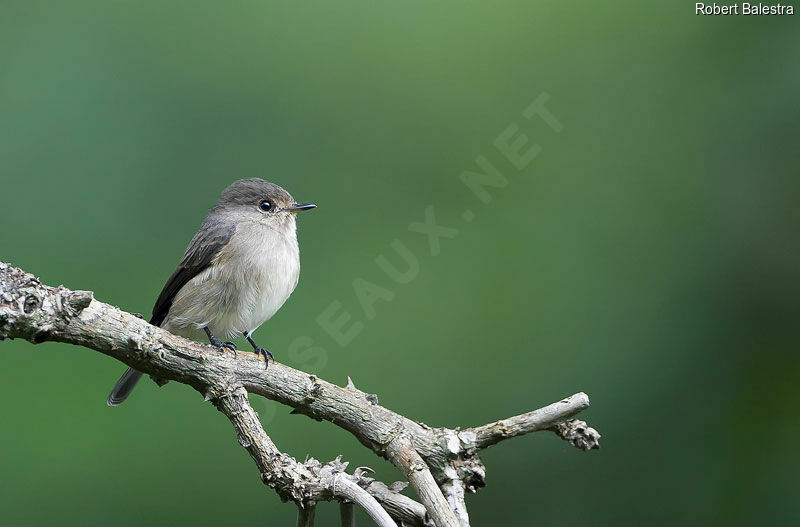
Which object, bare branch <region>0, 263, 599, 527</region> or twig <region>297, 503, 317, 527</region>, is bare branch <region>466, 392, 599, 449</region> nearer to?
bare branch <region>0, 263, 599, 527</region>

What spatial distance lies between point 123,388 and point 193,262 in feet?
1.90

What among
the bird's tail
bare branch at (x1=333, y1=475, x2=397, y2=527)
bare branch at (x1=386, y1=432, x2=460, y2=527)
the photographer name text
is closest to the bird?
the bird's tail

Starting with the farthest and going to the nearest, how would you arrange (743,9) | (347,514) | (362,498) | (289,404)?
(743,9) < (289,404) < (347,514) < (362,498)

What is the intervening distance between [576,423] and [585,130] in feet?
7.33

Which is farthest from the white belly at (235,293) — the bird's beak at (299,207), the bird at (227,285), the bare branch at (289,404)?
the bare branch at (289,404)

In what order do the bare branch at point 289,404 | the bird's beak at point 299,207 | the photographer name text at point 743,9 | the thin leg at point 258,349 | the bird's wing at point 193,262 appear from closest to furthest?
the bare branch at point 289,404 → the thin leg at point 258,349 → the bird's wing at point 193,262 → the bird's beak at point 299,207 → the photographer name text at point 743,9

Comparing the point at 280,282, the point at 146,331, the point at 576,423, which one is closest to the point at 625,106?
the point at 280,282

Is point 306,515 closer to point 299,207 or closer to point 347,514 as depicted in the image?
point 347,514

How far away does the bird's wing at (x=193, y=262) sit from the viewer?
3270 millimetres

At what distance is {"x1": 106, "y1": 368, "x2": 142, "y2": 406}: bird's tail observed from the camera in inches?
126

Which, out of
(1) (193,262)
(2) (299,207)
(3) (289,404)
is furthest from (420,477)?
(2) (299,207)

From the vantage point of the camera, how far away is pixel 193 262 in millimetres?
3268

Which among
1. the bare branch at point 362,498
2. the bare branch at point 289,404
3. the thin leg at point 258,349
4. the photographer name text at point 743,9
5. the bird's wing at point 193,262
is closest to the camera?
the bare branch at point 362,498

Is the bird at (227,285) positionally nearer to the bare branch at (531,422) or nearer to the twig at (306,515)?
the twig at (306,515)
